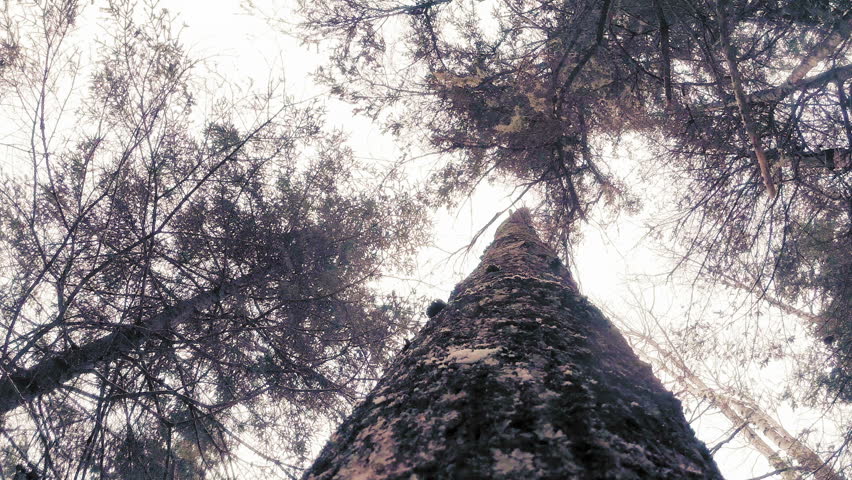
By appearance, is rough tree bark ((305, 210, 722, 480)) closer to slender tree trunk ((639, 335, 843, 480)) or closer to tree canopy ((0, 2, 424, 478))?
tree canopy ((0, 2, 424, 478))

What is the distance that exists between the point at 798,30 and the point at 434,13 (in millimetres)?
4148

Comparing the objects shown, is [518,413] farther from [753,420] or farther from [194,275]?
[753,420]

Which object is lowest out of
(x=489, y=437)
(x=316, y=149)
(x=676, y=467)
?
(x=676, y=467)

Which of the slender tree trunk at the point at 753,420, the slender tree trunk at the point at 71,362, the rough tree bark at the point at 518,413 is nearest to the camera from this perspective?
the rough tree bark at the point at 518,413

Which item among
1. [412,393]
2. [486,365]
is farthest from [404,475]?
[486,365]

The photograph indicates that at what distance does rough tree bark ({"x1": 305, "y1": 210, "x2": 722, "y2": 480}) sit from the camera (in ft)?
3.13

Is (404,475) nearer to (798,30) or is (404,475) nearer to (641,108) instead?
(641,108)

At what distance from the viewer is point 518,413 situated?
1.11m

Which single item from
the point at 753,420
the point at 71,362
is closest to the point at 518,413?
the point at 71,362

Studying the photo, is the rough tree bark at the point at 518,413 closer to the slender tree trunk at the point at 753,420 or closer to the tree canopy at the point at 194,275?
the tree canopy at the point at 194,275

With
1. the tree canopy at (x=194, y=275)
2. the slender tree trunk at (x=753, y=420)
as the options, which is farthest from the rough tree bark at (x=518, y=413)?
the slender tree trunk at (x=753, y=420)

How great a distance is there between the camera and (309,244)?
6.59 m

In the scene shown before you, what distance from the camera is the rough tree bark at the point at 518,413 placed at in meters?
0.95

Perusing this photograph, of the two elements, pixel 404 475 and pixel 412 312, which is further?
pixel 412 312
